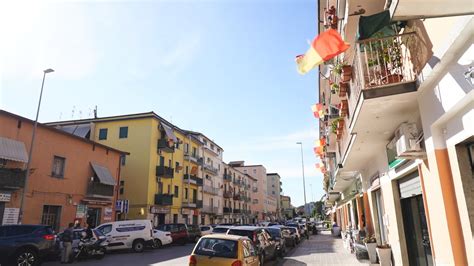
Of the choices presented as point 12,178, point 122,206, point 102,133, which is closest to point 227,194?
point 102,133

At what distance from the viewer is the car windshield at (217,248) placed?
29.2ft

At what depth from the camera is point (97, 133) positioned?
1491 inches

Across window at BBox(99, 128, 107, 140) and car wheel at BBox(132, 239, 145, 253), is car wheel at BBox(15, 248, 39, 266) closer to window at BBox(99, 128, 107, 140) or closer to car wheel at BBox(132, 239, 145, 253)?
car wheel at BBox(132, 239, 145, 253)

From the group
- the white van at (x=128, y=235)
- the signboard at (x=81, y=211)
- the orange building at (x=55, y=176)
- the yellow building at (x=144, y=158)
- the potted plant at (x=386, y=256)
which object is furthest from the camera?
the yellow building at (x=144, y=158)

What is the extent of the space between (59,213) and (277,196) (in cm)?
10154

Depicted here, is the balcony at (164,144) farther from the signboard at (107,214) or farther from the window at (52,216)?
the window at (52,216)

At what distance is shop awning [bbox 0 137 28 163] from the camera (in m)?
19.1

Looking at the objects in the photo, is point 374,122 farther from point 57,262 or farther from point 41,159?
point 41,159

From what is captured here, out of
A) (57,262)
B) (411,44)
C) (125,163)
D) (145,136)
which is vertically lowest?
(57,262)

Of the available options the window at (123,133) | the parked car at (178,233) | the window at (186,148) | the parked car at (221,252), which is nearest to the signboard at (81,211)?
the parked car at (178,233)

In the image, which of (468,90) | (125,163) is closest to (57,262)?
(468,90)

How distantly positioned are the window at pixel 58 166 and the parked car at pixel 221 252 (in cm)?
1809

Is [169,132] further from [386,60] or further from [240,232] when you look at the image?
[386,60]

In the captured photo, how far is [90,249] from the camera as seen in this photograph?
16781mm
